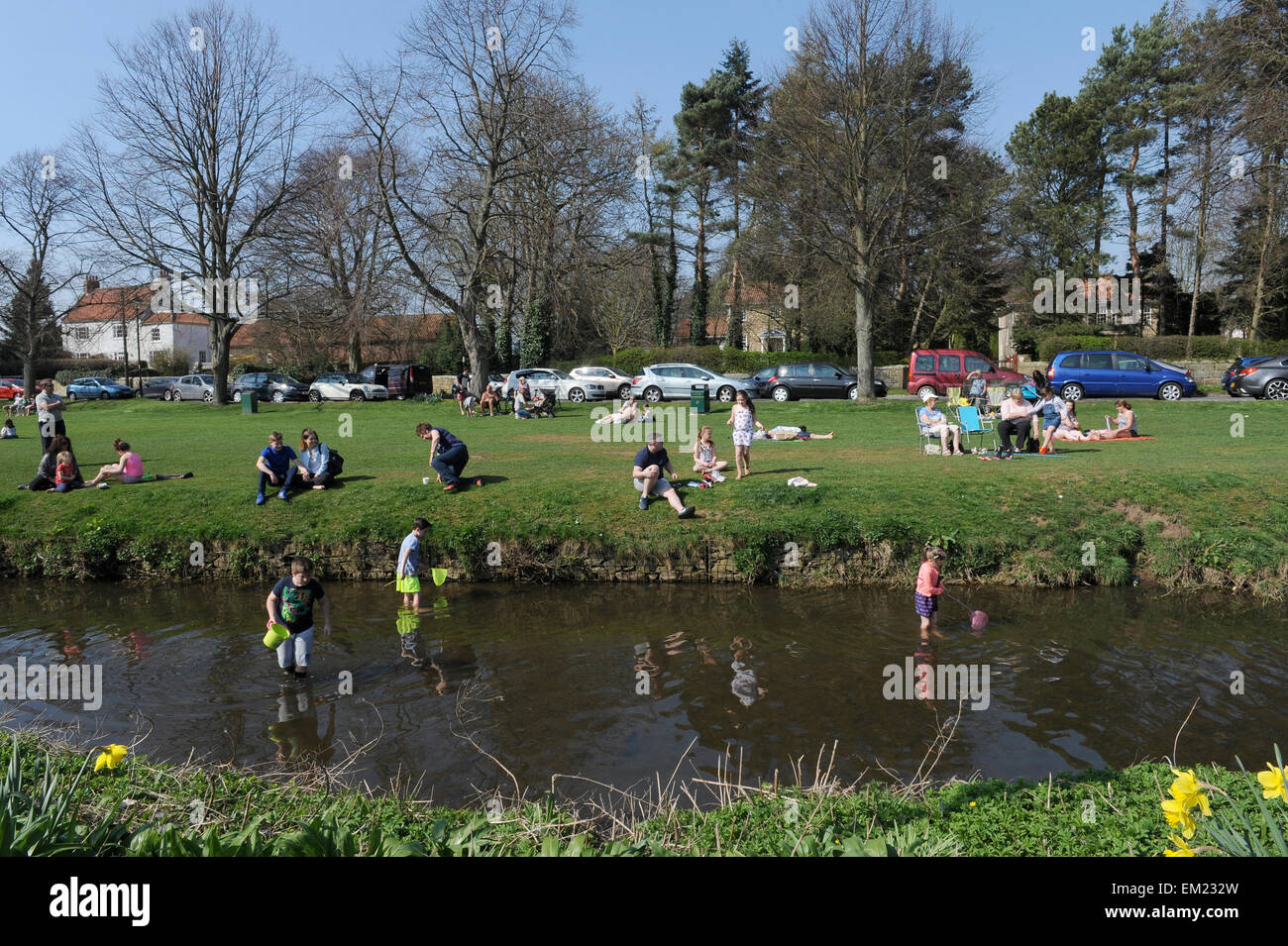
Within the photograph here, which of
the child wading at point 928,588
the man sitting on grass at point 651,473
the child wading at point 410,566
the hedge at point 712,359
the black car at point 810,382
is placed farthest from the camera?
the hedge at point 712,359

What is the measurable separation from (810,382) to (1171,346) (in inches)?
670

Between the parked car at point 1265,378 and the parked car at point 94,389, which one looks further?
the parked car at point 94,389

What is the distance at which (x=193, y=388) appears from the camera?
1870 inches

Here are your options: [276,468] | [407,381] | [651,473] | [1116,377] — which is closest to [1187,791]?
[651,473]

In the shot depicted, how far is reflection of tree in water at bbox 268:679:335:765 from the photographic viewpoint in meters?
7.66

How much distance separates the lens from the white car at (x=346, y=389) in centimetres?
4112

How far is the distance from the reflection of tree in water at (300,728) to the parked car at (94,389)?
52.0 metres

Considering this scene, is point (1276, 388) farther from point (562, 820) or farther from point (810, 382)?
point (562, 820)

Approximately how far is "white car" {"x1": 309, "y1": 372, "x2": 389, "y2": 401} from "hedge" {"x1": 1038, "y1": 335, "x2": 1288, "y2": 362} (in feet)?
99.0

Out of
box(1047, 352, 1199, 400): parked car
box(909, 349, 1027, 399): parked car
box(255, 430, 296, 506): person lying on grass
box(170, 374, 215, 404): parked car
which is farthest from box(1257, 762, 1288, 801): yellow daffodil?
box(170, 374, 215, 404): parked car

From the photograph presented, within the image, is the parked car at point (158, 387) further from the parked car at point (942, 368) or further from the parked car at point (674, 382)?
the parked car at point (942, 368)

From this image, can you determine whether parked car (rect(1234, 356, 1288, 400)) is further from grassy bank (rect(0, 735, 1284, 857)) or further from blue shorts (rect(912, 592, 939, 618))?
grassy bank (rect(0, 735, 1284, 857))

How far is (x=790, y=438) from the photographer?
2114cm

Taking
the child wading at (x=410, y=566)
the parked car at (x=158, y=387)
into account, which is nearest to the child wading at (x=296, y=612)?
the child wading at (x=410, y=566)
